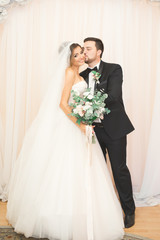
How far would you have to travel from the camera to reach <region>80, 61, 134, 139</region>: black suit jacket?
2.77m

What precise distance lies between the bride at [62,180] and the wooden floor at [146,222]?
278 mm

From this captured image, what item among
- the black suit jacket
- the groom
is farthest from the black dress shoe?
the black suit jacket

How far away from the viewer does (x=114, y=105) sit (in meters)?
2.83

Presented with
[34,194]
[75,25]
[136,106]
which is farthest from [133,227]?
[75,25]

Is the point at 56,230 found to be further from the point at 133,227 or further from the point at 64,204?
the point at 133,227

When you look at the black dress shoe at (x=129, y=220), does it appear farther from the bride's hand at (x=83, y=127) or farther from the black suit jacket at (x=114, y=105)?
the bride's hand at (x=83, y=127)

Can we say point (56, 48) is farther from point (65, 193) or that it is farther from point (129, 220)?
point (129, 220)

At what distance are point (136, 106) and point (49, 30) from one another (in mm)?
1570

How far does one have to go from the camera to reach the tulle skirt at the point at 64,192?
2330mm

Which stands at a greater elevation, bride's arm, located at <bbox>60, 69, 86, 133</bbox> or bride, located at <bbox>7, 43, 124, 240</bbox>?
bride's arm, located at <bbox>60, 69, 86, 133</bbox>

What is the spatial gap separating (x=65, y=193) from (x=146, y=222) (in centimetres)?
110

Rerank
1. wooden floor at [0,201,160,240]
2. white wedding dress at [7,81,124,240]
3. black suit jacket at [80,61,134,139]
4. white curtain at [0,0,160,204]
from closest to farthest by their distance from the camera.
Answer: white wedding dress at [7,81,124,240] → wooden floor at [0,201,160,240] → black suit jacket at [80,61,134,139] → white curtain at [0,0,160,204]

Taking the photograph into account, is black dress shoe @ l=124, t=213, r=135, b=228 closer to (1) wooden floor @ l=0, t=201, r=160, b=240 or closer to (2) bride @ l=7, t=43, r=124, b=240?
(1) wooden floor @ l=0, t=201, r=160, b=240

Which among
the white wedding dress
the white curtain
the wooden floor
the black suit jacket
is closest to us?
the white wedding dress
